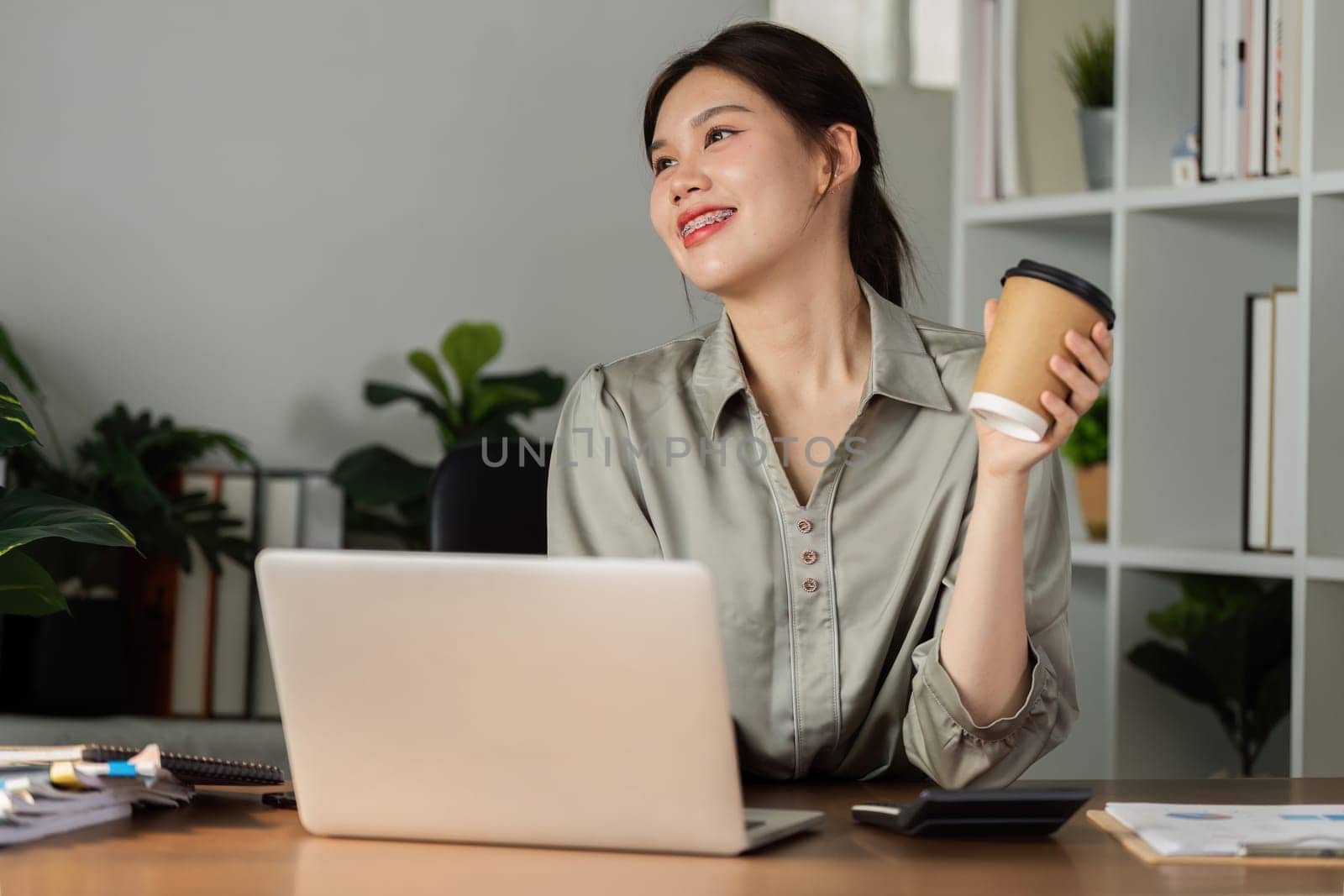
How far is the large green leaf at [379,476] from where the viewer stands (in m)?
2.97

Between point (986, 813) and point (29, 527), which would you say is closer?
point (986, 813)

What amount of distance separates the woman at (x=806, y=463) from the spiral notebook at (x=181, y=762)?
0.44 metres

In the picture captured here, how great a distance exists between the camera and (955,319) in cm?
236

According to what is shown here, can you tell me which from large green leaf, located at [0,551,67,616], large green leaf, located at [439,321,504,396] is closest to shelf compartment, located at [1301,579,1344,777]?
large green leaf, located at [0,551,67,616]

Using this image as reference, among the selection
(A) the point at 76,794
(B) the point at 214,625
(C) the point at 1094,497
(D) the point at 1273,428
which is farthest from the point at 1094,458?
(B) the point at 214,625

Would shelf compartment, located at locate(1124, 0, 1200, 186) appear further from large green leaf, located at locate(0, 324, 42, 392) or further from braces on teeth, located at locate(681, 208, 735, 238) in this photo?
large green leaf, located at locate(0, 324, 42, 392)

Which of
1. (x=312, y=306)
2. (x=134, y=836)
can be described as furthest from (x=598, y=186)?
(x=134, y=836)

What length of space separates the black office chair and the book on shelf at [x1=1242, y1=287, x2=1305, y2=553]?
1032 mm

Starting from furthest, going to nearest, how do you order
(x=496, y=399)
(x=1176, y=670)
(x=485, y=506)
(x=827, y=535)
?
(x=496, y=399) < (x=1176, y=670) < (x=485, y=506) < (x=827, y=535)

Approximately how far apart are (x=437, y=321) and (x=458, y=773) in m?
2.61

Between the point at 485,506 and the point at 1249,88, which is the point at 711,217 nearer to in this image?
the point at 485,506

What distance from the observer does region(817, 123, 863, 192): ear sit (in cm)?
156

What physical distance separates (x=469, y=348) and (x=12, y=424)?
1.76 metres

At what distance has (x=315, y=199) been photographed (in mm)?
3322
